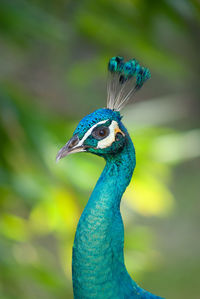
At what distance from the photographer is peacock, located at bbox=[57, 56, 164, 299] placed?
69 cm

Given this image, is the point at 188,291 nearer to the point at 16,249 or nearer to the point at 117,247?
the point at 16,249

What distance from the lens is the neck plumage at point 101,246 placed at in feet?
2.28

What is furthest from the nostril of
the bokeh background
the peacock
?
the bokeh background

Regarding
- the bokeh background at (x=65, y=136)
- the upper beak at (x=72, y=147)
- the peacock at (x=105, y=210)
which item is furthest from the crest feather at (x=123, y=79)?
the bokeh background at (x=65, y=136)

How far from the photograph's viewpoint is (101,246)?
2.28ft

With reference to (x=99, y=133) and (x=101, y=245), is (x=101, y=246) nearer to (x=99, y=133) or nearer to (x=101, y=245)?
(x=101, y=245)

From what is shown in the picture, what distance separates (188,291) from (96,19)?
7.66ft

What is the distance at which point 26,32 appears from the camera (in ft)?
4.60

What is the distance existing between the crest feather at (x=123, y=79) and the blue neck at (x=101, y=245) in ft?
0.32

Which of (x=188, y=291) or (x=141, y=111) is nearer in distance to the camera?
(x=141, y=111)

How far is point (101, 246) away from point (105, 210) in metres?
0.05

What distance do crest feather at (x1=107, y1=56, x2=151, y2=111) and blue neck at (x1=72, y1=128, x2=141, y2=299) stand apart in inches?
3.9

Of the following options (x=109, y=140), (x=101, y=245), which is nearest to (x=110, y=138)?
(x=109, y=140)

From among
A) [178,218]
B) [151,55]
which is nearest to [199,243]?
[178,218]
